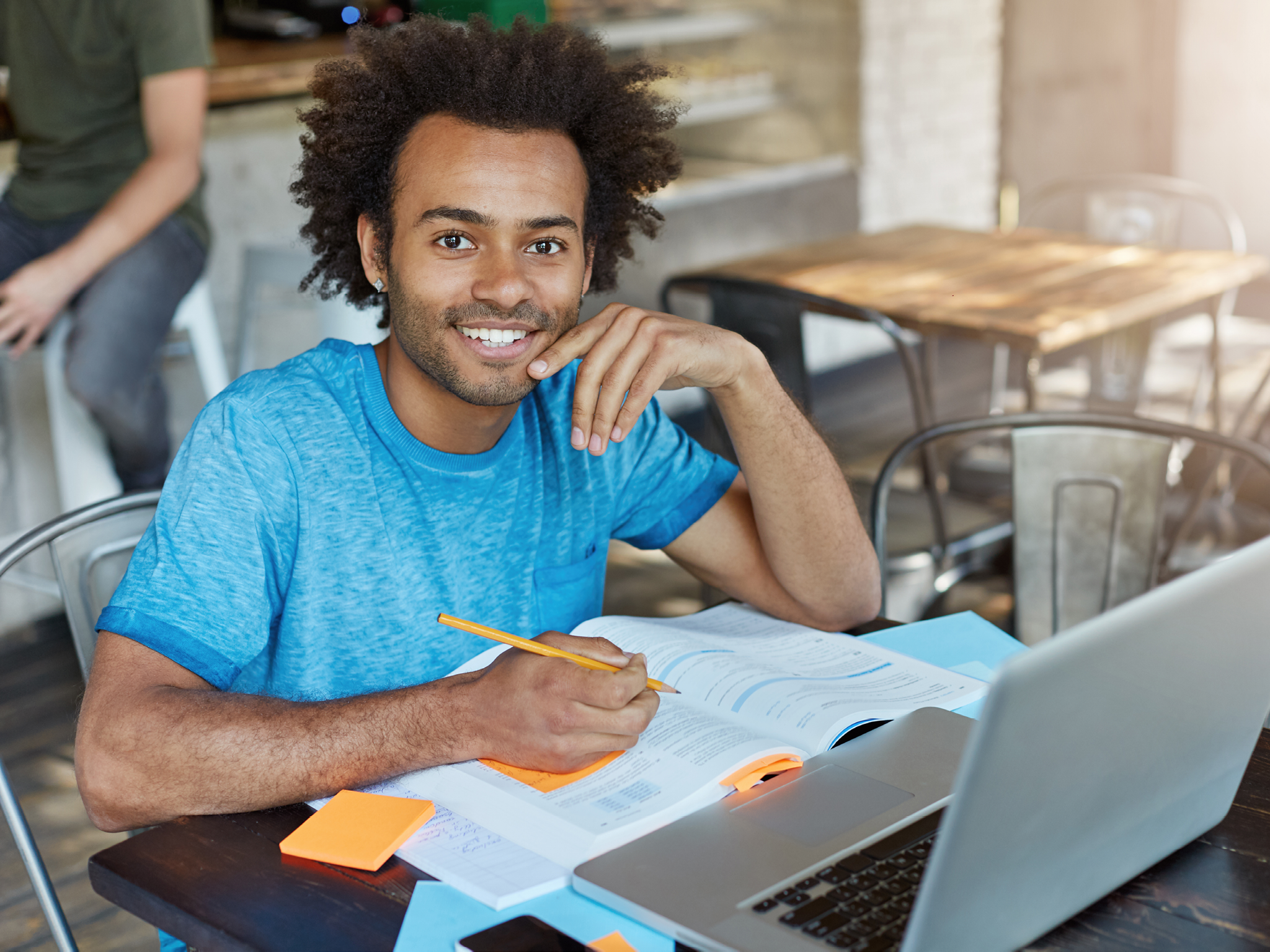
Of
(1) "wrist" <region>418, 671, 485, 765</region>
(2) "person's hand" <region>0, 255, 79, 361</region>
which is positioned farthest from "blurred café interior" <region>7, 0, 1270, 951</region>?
(1) "wrist" <region>418, 671, 485, 765</region>

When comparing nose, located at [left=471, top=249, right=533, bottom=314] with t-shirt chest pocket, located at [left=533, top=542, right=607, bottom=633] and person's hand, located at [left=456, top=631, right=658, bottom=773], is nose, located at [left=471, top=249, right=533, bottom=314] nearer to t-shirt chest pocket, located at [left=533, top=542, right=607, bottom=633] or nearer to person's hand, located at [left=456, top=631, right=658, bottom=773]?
t-shirt chest pocket, located at [left=533, top=542, right=607, bottom=633]

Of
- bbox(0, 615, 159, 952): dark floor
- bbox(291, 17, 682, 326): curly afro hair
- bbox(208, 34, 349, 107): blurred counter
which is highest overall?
bbox(208, 34, 349, 107): blurred counter

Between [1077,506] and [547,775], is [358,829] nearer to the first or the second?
[547,775]

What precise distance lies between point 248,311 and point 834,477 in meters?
2.05

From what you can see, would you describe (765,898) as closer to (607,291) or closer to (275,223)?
(607,291)

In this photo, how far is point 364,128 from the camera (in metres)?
1.42

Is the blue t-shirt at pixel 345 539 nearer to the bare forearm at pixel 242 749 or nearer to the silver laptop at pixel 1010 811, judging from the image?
the bare forearm at pixel 242 749

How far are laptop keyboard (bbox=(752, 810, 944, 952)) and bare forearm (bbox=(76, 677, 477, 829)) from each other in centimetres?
31

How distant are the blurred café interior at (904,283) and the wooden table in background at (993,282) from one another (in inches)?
0.4

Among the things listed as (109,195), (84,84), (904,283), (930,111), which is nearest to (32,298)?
(109,195)

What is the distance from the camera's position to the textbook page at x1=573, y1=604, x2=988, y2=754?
109 centimetres

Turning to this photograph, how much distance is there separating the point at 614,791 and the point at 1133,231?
120 inches

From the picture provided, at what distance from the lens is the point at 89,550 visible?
1441mm

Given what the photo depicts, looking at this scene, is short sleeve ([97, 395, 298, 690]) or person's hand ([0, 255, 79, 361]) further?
person's hand ([0, 255, 79, 361])
